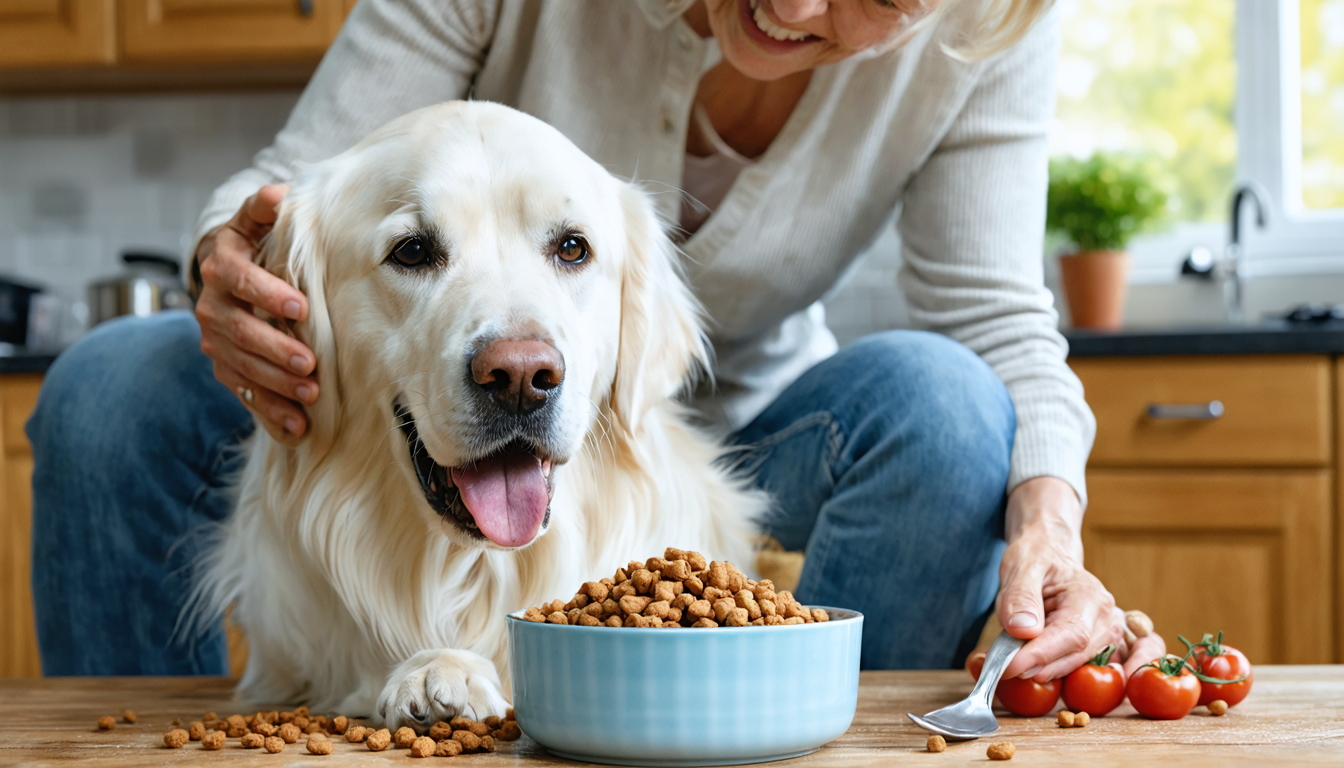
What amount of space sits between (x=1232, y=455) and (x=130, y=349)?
2212mm

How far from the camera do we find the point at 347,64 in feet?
5.03

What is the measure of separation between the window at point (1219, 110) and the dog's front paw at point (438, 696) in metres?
2.95

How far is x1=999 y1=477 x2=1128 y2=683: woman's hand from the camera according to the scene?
3.43 feet

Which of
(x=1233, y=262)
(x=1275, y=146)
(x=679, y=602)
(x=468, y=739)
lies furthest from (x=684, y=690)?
(x=1275, y=146)

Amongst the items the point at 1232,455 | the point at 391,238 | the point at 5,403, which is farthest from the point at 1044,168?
the point at 5,403

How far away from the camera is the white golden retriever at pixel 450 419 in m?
1.07

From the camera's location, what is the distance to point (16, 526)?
115 inches

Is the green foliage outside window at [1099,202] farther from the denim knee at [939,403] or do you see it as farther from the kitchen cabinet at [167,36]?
the kitchen cabinet at [167,36]

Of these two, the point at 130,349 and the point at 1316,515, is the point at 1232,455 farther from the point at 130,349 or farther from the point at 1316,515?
the point at 130,349

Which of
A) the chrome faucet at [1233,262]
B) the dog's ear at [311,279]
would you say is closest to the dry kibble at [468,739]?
the dog's ear at [311,279]

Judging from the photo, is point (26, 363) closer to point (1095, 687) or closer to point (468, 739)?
point (468, 739)

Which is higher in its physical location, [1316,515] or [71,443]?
[71,443]

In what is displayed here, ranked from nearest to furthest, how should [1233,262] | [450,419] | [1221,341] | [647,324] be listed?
[450,419] → [647,324] → [1221,341] → [1233,262]

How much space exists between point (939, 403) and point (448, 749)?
2.65 ft
